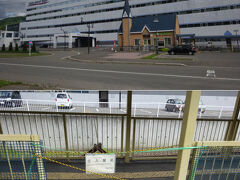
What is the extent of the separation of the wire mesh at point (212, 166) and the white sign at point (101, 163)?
1.44 meters

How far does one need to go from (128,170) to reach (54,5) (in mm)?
4320

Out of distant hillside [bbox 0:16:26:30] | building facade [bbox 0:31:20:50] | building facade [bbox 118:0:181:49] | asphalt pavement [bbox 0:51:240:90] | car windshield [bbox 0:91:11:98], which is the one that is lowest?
car windshield [bbox 0:91:11:98]

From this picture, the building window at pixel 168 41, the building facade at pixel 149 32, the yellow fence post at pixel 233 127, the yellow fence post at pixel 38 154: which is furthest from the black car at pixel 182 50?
the yellow fence post at pixel 38 154

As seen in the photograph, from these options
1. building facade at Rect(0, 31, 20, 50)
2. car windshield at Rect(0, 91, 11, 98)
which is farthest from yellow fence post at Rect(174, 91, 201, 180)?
building facade at Rect(0, 31, 20, 50)

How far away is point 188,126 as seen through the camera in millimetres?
2783

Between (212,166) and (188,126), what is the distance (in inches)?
56.3

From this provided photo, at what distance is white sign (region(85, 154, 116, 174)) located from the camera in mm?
3354

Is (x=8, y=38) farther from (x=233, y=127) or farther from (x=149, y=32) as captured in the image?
(x=149, y=32)

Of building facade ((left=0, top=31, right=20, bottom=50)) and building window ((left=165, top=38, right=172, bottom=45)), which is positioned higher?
building window ((left=165, top=38, right=172, bottom=45))

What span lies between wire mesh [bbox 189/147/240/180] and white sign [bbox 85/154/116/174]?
4.71ft

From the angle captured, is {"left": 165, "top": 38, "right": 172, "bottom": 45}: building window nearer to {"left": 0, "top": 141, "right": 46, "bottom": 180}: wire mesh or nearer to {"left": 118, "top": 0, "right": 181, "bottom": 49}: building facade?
{"left": 118, "top": 0, "right": 181, "bottom": 49}: building facade

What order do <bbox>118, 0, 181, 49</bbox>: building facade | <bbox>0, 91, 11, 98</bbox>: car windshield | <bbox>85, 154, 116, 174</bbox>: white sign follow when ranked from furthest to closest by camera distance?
<bbox>118, 0, 181, 49</bbox>: building facade → <bbox>0, 91, 11, 98</bbox>: car windshield → <bbox>85, 154, 116, 174</bbox>: white sign

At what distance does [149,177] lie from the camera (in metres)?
4.48

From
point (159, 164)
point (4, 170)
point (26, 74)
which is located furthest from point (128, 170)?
point (26, 74)
